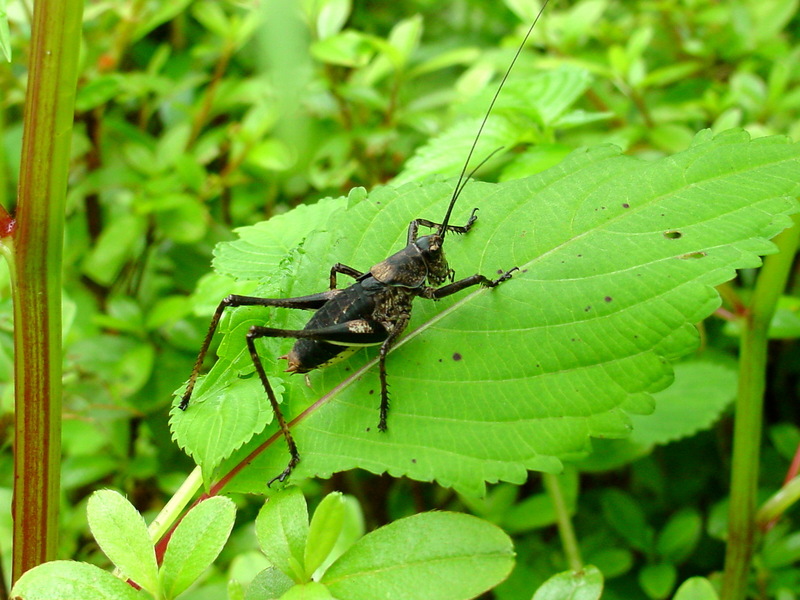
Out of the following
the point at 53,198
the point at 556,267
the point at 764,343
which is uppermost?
the point at 53,198

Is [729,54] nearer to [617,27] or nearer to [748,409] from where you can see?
[617,27]

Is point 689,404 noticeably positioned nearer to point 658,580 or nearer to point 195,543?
point 658,580

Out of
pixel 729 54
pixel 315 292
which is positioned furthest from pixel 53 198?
pixel 729 54

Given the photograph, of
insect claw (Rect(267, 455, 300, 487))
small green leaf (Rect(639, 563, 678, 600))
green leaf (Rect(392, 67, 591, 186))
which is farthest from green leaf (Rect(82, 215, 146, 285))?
small green leaf (Rect(639, 563, 678, 600))

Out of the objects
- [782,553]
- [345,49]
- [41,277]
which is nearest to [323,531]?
[41,277]

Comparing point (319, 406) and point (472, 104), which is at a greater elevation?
point (472, 104)
